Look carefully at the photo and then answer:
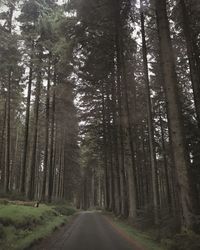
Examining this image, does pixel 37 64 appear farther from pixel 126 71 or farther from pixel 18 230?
pixel 18 230

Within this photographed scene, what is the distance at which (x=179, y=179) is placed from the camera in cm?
1145

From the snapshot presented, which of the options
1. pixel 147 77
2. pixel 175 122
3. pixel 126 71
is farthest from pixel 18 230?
pixel 126 71

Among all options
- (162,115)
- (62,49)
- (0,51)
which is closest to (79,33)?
(62,49)

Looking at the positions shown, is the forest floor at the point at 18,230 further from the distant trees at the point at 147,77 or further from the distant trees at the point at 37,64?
the distant trees at the point at 37,64

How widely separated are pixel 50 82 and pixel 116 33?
11958 millimetres

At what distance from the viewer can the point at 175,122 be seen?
475 inches

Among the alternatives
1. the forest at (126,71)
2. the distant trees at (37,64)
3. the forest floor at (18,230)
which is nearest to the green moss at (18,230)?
the forest floor at (18,230)

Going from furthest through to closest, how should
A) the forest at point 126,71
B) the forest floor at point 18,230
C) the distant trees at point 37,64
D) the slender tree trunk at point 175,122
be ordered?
the distant trees at point 37,64
the forest at point 126,71
the slender tree trunk at point 175,122
the forest floor at point 18,230

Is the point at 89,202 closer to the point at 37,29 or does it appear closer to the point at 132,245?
the point at 37,29

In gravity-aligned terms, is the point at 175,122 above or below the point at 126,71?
below

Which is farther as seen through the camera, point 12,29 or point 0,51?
point 12,29

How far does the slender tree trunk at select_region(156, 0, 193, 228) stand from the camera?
11.2 m

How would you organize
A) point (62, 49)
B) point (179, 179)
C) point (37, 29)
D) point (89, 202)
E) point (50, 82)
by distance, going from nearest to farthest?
point (179, 179) < point (62, 49) < point (37, 29) < point (50, 82) < point (89, 202)

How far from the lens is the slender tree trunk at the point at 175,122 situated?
36.8 ft
